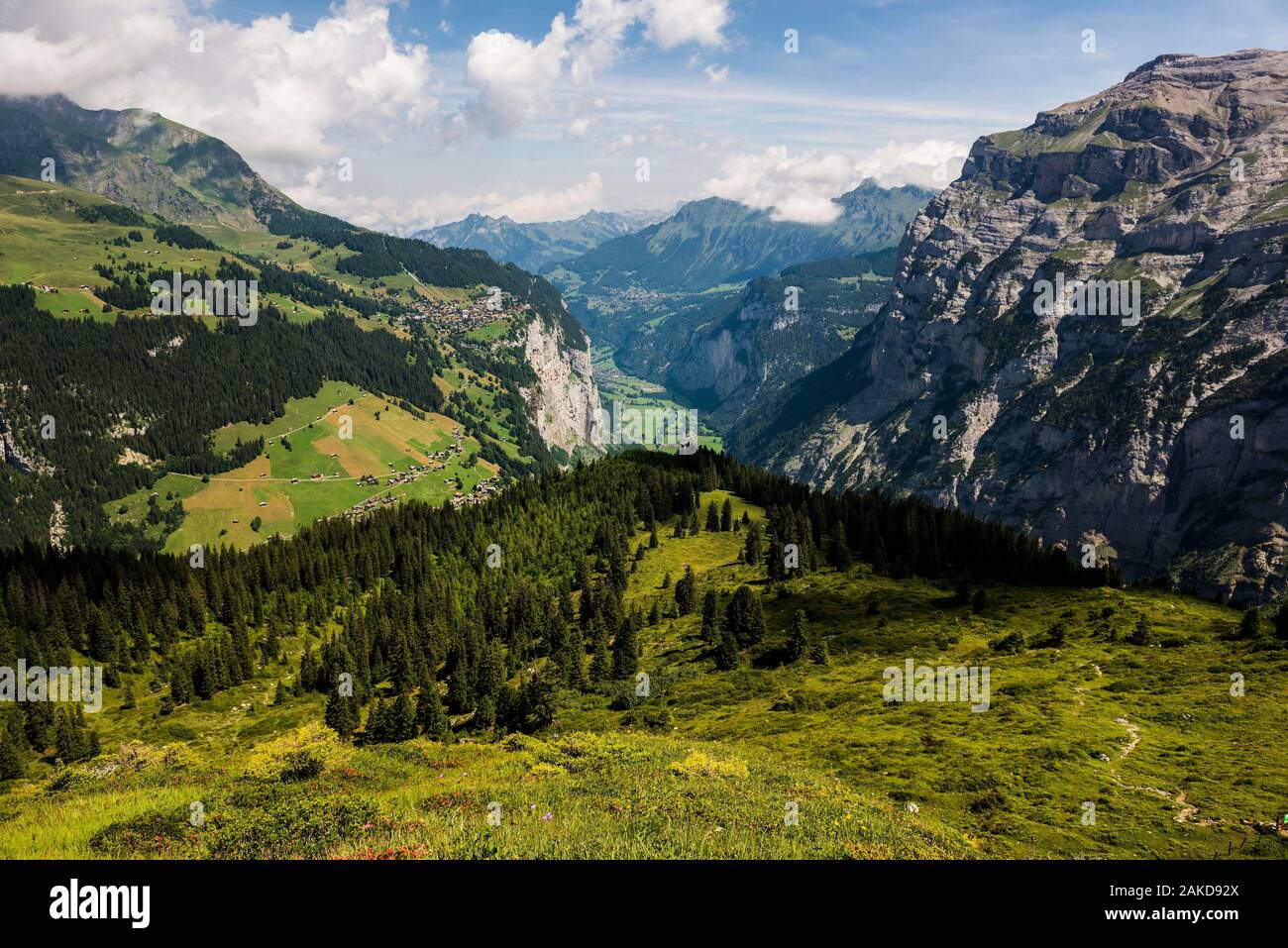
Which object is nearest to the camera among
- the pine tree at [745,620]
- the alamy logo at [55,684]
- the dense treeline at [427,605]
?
the dense treeline at [427,605]

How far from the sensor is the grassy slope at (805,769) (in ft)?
101

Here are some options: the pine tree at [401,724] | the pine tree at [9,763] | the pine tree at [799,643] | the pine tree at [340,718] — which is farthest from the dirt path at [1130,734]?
the pine tree at [9,763]

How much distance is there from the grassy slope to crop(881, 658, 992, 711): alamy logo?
2399mm

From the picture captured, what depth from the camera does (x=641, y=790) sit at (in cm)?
4128

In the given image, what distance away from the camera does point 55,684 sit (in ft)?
409

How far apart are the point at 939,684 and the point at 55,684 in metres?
148

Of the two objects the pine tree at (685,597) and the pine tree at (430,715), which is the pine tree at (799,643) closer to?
the pine tree at (685,597)

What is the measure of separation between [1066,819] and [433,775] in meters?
46.1

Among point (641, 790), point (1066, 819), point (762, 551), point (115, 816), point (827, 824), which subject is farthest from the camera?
point (762, 551)

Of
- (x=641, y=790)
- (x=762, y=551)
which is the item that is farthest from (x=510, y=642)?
(x=641, y=790)

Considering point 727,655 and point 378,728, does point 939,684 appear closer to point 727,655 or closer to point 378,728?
point 727,655
